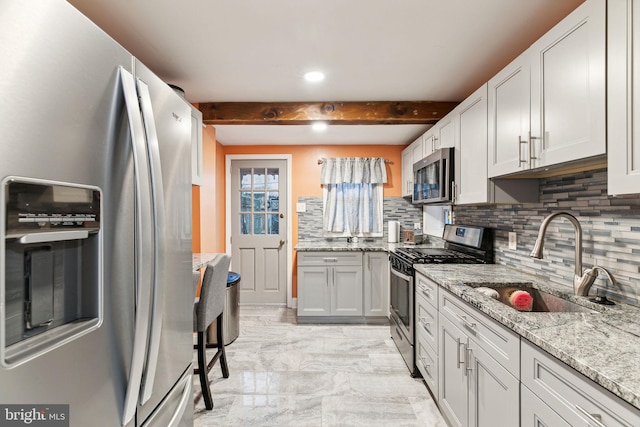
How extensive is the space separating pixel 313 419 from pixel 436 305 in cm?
107

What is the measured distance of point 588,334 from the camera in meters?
1.10

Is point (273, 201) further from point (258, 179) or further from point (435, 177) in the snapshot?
point (435, 177)

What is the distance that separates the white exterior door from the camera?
4523mm

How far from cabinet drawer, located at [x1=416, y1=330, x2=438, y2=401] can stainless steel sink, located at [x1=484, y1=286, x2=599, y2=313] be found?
63 cm

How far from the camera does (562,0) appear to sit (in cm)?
156

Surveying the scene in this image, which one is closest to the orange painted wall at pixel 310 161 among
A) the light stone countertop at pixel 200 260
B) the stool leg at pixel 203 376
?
the light stone countertop at pixel 200 260

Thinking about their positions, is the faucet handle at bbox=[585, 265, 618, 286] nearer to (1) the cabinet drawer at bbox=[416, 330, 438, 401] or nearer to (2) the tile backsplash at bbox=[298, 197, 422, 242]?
(1) the cabinet drawer at bbox=[416, 330, 438, 401]

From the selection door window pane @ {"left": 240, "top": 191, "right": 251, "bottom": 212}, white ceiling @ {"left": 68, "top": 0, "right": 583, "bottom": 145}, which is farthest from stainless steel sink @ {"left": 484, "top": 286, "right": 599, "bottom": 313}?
door window pane @ {"left": 240, "top": 191, "right": 251, "bottom": 212}

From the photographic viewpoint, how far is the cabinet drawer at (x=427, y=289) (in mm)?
2137

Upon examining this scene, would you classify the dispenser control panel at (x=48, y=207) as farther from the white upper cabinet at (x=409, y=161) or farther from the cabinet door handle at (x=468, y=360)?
the white upper cabinet at (x=409, y=161)

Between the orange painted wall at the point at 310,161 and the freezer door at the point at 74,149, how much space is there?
3593 millimetres

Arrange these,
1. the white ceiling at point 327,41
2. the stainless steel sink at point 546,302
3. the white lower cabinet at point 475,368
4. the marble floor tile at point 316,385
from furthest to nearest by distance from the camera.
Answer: the marble floor tile at point 316,385, the white ceiling at point 327,41, the stainless steel sink at point 546,302, the white lower cabinet at point 475,368

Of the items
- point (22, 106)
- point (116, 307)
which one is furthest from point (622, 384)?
point (22, 106)

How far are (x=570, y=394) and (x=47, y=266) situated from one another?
1.41m
